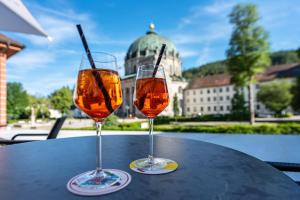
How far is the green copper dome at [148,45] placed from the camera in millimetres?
52344

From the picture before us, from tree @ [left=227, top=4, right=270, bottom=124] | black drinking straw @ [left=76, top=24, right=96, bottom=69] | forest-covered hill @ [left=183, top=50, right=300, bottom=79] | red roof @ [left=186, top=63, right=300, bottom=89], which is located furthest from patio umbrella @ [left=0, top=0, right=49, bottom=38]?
forest-covered hill @ [left=183, top=50, right=300, bottom=79]

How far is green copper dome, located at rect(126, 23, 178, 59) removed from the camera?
52.3m

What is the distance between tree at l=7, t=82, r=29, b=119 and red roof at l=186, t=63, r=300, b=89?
135 ft

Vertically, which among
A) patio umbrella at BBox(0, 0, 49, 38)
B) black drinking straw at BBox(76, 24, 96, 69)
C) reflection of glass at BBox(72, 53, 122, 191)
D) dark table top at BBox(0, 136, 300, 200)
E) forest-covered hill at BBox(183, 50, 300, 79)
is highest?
forest-covered hill at BBox(183, 50, 300, 79)

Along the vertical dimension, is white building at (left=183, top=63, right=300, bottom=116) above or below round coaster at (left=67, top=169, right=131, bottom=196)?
above

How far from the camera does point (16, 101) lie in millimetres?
44406

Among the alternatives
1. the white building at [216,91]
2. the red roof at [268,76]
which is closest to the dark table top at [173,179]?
the white building at [216,91]

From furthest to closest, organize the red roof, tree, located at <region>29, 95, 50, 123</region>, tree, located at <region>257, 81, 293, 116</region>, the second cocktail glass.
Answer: the red roof < tree, located at <region>257, 81, 293, 116</region> < tree, located at <region>29, 95, 50, 123</region> < the second cocktail glass

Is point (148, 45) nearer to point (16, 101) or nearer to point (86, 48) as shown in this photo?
point (16, 101)

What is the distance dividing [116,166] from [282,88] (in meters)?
46.0

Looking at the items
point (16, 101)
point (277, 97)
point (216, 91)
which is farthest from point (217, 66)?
point (16, 101)

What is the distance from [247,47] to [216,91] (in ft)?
123

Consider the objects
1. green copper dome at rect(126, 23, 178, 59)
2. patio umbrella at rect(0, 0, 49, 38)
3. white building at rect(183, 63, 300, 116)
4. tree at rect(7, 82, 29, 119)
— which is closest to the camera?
patio umbrella at rect(0, 0, 49, 38)

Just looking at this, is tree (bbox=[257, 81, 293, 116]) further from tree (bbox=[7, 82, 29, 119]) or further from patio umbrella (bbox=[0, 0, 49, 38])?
tree (bbox=[7, 82, 29, 119])
